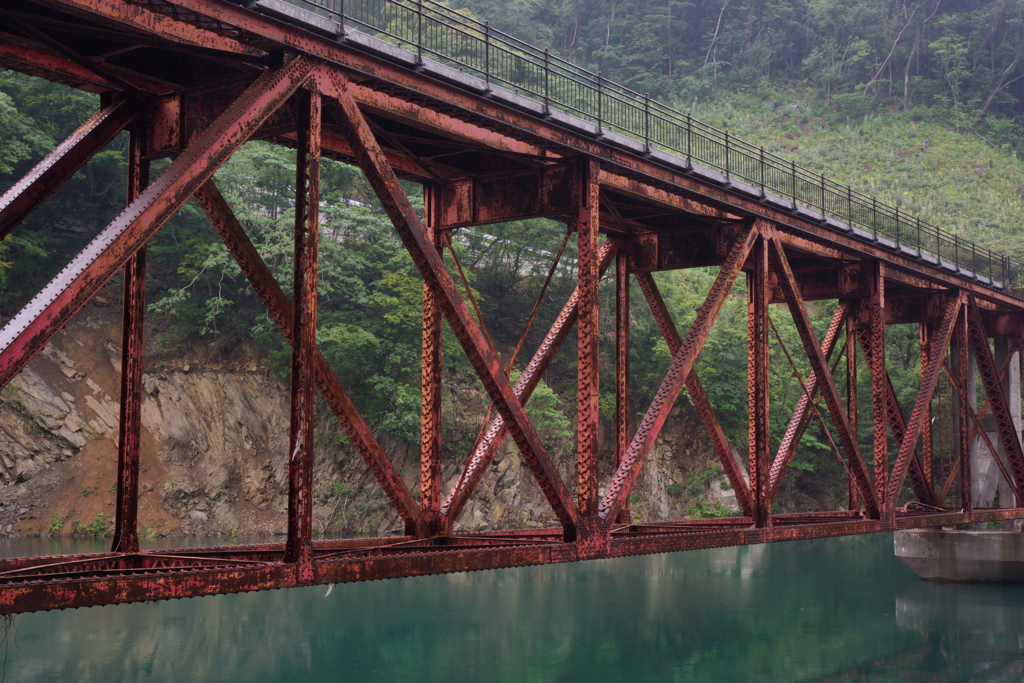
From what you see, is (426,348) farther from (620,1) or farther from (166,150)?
(620,1)

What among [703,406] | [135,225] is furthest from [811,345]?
[135,225]

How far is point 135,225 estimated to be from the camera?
26.6 feet

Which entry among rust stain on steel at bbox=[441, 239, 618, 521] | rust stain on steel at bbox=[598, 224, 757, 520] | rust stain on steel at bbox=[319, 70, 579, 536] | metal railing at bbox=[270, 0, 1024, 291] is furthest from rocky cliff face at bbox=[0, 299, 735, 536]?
rust stain on steel at bbox=[319, 70, 579, 536]

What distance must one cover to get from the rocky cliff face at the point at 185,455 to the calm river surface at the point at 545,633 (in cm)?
253

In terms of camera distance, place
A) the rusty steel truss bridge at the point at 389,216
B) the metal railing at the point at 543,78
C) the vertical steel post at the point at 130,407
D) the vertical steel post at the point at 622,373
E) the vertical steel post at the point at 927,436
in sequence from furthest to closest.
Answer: the vertical steel post at the point at 927,436, the vertical steel post at the point at 622,373, the metal railing at the point at 543,78, the vertical steel post at the point at 130,407, the rusty steel truss bridge at the point at 389,216

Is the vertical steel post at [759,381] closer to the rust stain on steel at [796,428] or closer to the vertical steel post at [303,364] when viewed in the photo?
the rust stain on steel at [796,428]

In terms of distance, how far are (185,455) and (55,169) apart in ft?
91.8

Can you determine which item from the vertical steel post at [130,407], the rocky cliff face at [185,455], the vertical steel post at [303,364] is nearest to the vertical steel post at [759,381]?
the vertical steel post at [303,364]

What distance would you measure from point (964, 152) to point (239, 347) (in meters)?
67.7

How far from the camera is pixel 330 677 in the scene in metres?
21.8

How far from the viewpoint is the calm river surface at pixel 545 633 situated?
2275 centimetres

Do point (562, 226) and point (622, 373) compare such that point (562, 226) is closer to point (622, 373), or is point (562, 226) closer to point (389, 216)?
point (622, 373)

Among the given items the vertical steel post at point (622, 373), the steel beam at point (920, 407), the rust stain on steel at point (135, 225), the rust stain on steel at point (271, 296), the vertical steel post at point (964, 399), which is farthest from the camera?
the vertical steel post at point (964, 399)

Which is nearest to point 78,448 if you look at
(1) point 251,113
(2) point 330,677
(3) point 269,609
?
(3) point 269,609
